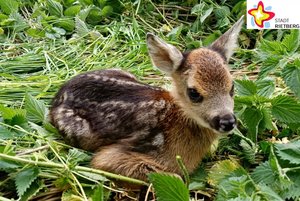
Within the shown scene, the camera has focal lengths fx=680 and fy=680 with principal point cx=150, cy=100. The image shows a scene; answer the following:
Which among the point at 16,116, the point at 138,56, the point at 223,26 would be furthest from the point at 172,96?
the point at 223,26

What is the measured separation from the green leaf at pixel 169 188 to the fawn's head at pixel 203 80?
2.60 feet

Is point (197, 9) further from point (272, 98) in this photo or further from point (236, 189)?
point (236, 189)

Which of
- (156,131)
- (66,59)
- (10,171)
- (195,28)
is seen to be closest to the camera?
(10,171)

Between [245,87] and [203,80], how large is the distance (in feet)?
1.40

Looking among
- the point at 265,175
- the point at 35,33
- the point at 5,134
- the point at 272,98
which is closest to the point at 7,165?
the point at 5,134

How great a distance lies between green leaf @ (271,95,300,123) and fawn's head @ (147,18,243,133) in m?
0.32

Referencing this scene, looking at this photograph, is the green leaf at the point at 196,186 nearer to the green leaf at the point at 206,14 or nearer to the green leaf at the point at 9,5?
the green leaf at the point at 206,14

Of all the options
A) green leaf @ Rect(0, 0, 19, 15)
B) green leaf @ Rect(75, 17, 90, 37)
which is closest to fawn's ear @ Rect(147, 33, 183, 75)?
green leaf @ Rect(75, 17, 90, 37)

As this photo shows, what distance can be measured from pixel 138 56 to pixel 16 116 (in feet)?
6.41

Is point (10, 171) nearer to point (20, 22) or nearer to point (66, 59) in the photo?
point (66, 59)

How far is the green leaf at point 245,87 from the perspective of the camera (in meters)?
4.77

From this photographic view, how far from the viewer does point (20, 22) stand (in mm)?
7043

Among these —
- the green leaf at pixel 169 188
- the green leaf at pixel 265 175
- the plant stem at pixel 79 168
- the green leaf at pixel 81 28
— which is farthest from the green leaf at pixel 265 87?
the green leaf at pixel 81 28

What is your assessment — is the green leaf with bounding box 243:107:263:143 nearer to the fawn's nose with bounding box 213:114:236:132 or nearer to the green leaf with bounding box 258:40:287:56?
the fawn's nose with bounding box 213:114:236:132
